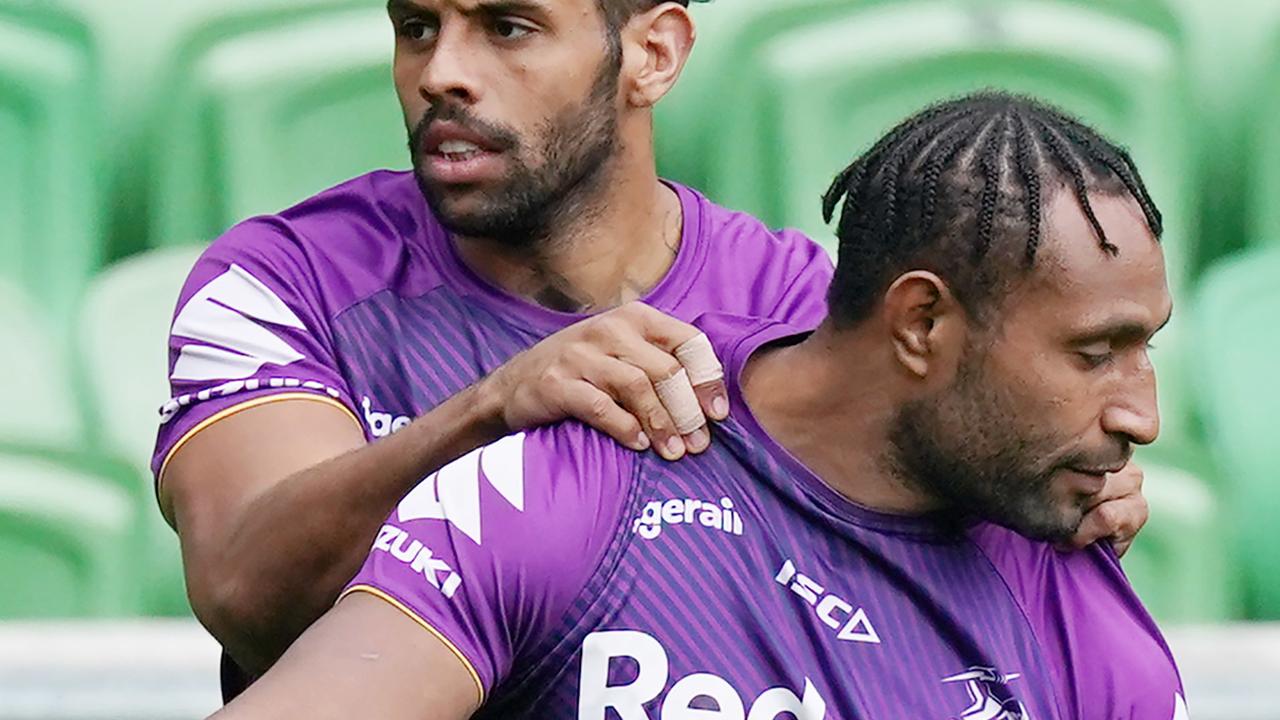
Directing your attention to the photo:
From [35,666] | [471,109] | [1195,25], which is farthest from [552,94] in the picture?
[1195,25]

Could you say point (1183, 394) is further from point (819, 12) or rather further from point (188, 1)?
point (188, 1)

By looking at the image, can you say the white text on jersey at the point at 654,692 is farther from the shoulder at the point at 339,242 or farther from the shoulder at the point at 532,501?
the shoulder at the point at 339,242

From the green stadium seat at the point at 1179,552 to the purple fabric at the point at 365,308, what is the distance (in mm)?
1444

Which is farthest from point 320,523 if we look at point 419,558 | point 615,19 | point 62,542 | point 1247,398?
point 1247,398

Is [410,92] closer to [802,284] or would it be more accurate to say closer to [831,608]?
[802,284]

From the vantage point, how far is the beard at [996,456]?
1931 mm

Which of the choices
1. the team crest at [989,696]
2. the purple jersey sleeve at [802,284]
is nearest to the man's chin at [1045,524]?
the team crest at [989,696]

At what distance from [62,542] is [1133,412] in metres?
2.29

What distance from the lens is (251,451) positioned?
7.48 feet

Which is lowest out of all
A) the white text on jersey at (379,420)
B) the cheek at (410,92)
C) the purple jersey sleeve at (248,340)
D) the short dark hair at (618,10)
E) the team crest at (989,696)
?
the team crest at (989,696)

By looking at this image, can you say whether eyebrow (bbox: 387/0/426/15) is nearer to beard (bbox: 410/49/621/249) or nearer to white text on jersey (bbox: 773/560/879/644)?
beard (bbox: 410/49/621/249)

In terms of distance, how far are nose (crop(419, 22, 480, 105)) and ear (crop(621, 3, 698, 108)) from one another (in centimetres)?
22

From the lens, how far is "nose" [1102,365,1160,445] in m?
1.92

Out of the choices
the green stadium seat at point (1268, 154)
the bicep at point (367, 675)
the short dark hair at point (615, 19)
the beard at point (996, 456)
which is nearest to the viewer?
the bicep at point (367, 675)
